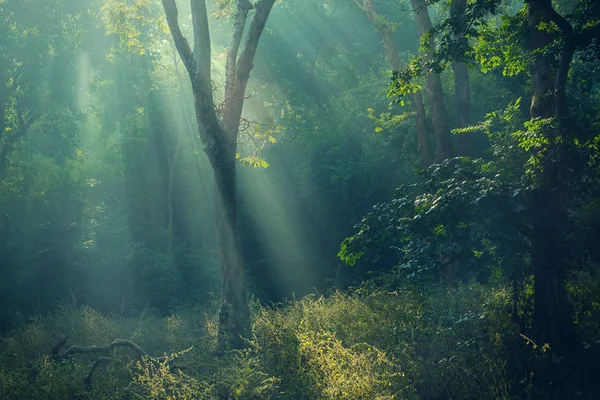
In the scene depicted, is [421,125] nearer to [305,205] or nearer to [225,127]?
[225,127]

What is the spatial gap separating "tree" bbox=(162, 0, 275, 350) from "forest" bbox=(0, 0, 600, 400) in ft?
A: 0.15

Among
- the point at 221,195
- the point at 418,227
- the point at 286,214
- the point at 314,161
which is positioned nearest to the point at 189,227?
the point at 286,214

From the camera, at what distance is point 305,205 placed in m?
27.1

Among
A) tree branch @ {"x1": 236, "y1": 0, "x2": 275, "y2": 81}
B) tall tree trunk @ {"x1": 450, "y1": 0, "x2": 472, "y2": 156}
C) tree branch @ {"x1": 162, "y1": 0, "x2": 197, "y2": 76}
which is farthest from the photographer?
tall tree trunk @ {"x1": 450, "y1": 0, "x2": 472, "y2": 156}

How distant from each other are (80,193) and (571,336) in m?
20.7

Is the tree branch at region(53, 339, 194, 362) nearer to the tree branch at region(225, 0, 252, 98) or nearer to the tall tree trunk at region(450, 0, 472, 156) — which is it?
the tree branch at region(225, 0, 252, 98)

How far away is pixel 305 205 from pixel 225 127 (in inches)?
557

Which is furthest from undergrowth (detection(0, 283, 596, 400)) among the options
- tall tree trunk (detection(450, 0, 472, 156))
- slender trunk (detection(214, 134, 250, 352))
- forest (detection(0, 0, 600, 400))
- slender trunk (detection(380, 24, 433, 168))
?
slender trunk (detection(380, 24, 433, 168))

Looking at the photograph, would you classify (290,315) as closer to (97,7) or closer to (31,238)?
(31,238)

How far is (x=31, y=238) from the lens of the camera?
2300 cm

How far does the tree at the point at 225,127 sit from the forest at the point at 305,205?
0.05 meters

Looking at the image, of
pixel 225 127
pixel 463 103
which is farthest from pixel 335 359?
pixel 463 103

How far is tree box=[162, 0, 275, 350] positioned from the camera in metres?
12.7

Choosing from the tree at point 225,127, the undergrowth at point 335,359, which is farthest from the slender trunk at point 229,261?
the undergrowth at point 335,359
